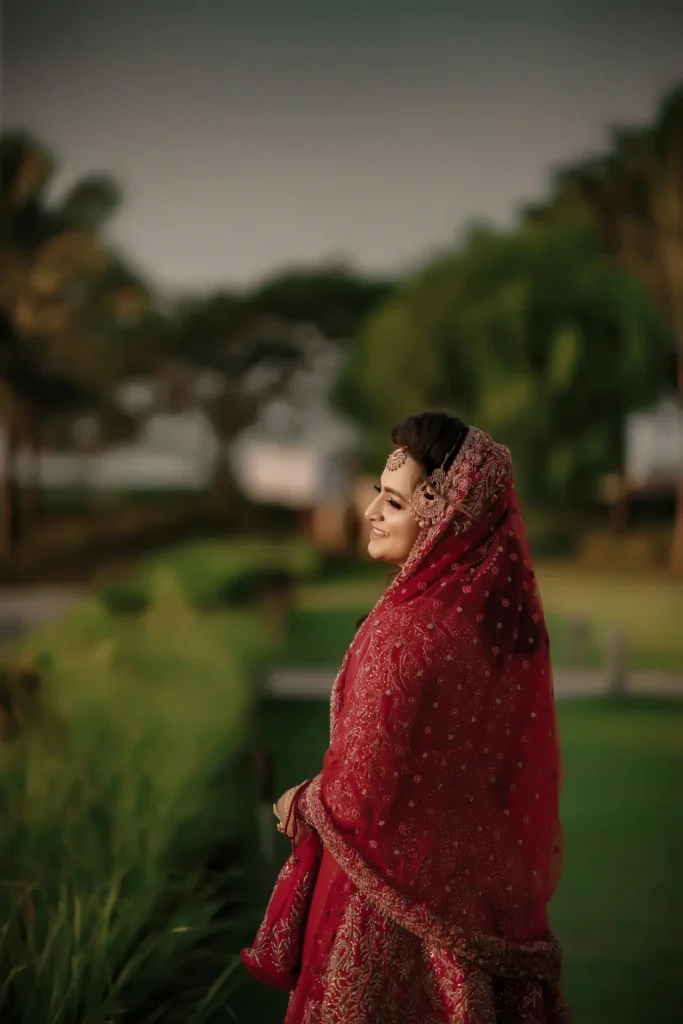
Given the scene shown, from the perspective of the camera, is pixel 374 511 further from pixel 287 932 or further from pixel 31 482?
pixel 31 482

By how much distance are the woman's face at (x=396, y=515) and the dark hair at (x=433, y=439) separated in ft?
0.05

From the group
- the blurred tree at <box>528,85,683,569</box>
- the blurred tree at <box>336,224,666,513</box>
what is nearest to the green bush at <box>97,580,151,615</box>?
the blurred tree at <box>336,224,666,513</box>

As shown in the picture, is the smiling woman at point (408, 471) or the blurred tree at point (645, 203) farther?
the blurred tree at point (645, 203)

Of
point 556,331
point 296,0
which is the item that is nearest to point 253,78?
point 296,0

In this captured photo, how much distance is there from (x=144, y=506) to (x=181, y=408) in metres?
0.37

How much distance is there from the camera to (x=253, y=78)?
129 inches

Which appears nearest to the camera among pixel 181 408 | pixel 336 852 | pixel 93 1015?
pixel 336 852

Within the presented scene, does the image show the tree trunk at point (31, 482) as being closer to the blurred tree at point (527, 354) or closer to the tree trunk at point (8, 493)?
the tree trunk at point (8, 493)

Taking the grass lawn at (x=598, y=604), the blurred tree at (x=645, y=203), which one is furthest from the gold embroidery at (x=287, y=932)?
the blurred tree at (x=645, y=203)

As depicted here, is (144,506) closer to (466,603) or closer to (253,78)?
(253,78)

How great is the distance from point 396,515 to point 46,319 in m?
2.76

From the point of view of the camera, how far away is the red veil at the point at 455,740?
1214mm

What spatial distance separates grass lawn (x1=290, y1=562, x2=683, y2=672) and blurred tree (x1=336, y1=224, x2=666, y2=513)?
28 centimetres

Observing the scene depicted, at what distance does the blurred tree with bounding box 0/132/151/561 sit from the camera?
356 cm
